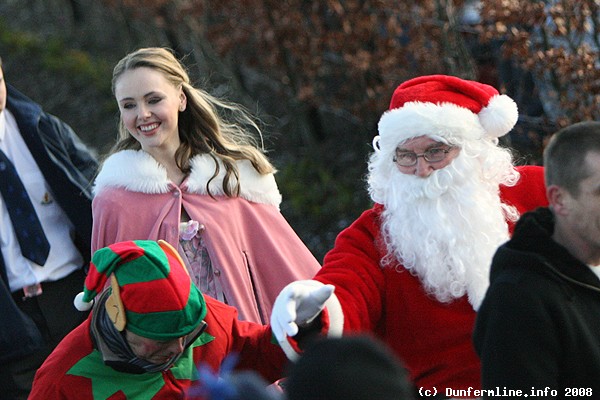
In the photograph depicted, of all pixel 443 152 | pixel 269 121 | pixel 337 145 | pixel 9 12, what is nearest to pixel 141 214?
pixel 443 152

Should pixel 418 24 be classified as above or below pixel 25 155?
above

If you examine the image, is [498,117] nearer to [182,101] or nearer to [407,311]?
[407,311]

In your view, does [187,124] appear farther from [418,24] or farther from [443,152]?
[418,24]

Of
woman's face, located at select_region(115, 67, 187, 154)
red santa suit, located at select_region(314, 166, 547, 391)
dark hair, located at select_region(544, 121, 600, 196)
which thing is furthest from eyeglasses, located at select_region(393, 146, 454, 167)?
woman's face, located at select_region(115, 67, 187, 154)

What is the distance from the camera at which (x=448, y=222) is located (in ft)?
16.0

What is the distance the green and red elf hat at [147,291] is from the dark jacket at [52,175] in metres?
1.77

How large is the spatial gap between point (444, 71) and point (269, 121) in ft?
12.4

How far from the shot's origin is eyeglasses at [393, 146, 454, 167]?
492 cm

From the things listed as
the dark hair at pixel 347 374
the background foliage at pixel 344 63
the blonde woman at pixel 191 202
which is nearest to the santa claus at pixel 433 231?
the background foliage at pixel 344 63

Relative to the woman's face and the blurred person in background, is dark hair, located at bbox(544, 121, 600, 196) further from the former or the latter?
the woman's face

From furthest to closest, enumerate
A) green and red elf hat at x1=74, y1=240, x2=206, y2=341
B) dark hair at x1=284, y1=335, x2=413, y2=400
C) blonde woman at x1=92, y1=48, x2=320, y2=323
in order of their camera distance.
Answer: blonde woman at x1=92, y1=48, x2=320, y2=323 → green and red elf hat at x1=74, y1=240, x2=206, y2=341 → dark hair at x1=284, y1=335, x2=413, y2=400

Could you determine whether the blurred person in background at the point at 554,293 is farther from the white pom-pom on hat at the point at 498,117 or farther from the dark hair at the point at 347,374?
the white pom-pom on hat at the point at 498,117

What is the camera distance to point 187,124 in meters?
5.89

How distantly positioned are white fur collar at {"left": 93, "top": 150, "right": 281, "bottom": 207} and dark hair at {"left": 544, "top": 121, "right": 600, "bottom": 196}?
227 cm
